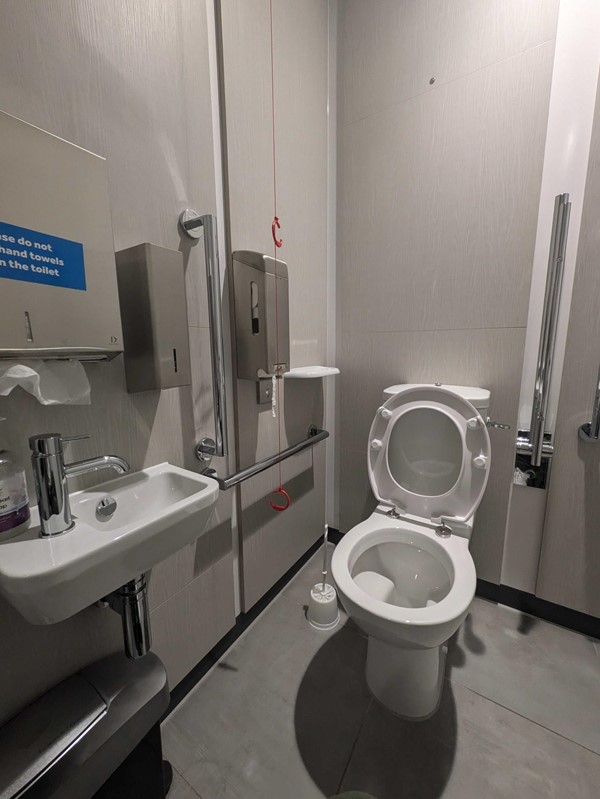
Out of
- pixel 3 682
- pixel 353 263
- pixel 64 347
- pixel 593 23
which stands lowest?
pixel 3 682

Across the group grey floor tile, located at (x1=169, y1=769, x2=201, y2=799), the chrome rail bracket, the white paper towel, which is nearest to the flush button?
the white paper towel

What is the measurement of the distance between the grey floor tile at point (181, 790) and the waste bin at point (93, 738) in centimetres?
3

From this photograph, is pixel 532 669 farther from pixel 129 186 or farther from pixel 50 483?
pixel 129 186

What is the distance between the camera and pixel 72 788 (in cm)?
62

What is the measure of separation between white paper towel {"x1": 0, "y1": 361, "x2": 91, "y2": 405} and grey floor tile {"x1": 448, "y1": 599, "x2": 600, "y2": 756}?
1389 mm

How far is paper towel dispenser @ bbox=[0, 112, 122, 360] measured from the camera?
54 cm

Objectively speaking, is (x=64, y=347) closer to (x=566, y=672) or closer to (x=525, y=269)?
(x=525, y=269)

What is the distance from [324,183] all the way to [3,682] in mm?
1839

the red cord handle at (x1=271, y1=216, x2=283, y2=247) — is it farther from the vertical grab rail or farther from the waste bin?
the waste bin

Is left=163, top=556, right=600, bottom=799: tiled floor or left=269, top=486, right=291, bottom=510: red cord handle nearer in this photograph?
left=163, top=556, right=600, bottom=799: tiled floor

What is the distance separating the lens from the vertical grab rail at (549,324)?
1099 millimetres

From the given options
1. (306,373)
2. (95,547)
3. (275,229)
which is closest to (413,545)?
(306,373)

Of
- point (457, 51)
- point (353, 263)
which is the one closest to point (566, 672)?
point (353, 263)

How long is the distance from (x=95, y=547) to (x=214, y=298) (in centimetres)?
60
